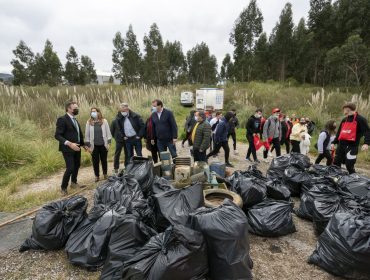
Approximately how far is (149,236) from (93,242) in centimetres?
60

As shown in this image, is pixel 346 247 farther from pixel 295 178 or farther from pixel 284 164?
pixel 284 164

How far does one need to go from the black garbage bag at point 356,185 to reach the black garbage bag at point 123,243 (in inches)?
117

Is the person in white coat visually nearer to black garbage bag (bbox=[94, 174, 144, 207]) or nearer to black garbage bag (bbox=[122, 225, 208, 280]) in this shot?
black garbage bag (bbox=[94, 174, 144, 207])

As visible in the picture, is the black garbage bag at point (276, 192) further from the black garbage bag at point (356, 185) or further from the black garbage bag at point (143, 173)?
the black garbage bag at point (143, 173)

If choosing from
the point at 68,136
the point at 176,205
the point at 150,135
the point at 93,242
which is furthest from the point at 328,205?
the point at 68,136

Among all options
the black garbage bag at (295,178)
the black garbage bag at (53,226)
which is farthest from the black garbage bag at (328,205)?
the black garbage bag at (53,226)

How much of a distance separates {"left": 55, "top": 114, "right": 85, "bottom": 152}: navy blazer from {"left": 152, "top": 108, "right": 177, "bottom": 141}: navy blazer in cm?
169

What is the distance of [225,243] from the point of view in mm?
2145

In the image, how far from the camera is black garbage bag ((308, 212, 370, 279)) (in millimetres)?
2268

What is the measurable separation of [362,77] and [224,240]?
2622 cm

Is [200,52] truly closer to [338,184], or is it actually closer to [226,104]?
[226,104]

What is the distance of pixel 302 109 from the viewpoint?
11.1m

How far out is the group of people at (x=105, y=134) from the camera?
170 inches

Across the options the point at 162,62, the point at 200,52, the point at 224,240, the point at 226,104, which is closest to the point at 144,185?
the point at 224,240
